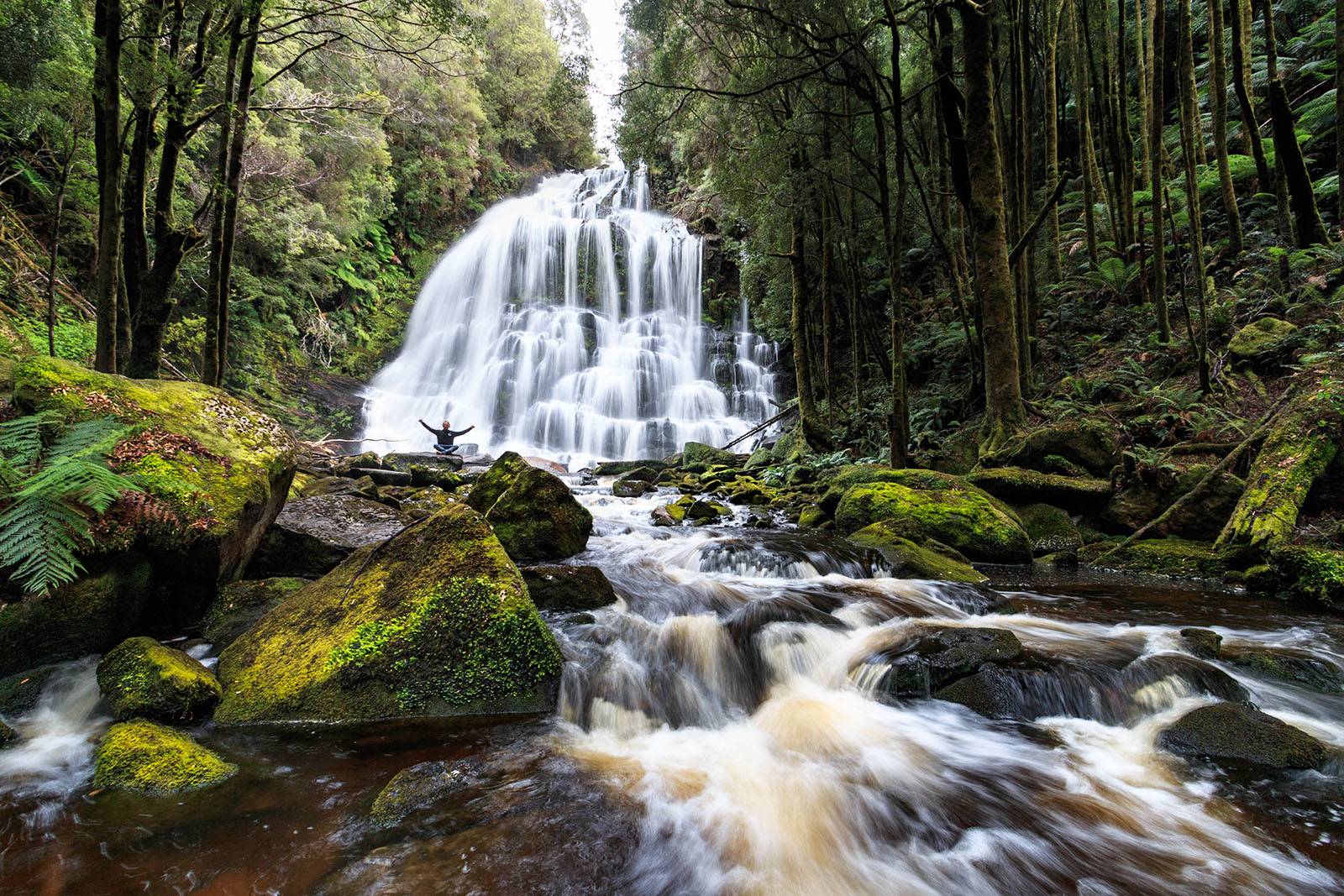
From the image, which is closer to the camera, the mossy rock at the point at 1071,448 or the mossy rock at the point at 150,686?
the mossy rock at the point at 150,686

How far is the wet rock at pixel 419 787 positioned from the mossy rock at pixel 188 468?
230 cm

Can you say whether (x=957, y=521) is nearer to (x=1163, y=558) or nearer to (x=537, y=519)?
(x=1163, y=558)

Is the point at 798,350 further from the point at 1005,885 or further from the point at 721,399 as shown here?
the point at 1005,885

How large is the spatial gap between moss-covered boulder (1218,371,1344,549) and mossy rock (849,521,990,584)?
2.18 m

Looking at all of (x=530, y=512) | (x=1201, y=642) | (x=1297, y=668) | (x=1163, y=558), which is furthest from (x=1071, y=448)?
(x=530, y=512)

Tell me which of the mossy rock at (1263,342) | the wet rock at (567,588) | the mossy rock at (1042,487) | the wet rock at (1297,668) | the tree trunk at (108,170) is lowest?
the wet rock at (1297,668)

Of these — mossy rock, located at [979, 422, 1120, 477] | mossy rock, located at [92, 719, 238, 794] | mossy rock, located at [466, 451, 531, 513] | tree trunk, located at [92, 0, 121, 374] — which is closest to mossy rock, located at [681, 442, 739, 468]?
mossy rock, located at [979, 422, 1120, 477]

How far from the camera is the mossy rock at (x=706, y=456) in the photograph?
1517cm

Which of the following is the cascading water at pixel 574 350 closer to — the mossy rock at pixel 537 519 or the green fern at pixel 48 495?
the mossy rock at pixel 537 519

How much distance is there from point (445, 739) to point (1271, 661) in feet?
15.8

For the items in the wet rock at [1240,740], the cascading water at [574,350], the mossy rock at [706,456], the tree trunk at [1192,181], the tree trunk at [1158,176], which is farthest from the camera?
the cascading water at [574,350]

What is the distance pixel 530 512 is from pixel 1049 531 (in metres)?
6.11

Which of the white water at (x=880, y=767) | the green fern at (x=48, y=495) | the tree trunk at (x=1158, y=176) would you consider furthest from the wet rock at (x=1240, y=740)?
the tree trunk at (x=1158, y=176)

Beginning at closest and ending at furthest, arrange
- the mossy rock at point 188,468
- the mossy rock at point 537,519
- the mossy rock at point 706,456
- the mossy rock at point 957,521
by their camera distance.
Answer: the mossy rock at point 188,468 < the mossy rock at point 537,519 < the mossy rock at point 957,521 < the mossy rock at point 706,456
